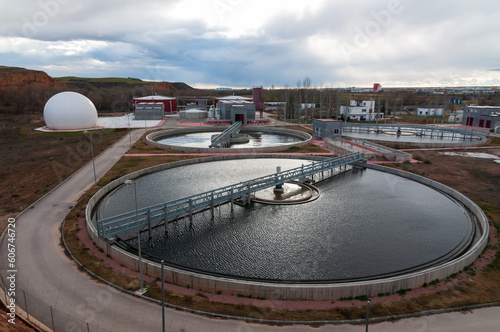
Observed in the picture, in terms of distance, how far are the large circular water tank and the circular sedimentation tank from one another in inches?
678

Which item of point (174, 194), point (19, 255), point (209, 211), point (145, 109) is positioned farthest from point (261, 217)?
point (145, 109)

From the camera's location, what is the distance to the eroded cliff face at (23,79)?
4806 inches

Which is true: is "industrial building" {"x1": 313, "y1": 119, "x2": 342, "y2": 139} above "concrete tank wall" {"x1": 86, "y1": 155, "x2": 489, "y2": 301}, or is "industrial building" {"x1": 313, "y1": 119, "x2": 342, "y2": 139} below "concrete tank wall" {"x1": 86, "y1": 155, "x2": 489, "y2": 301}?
above

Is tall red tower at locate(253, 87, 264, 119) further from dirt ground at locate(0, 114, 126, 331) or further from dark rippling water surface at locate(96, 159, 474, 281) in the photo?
dark rippling water surface at locate(96, 159, 474, 281)

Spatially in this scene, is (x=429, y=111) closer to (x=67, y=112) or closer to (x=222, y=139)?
(x=222, y=139)

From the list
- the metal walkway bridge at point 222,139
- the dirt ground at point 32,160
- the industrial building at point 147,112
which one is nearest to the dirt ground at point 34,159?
the dirt ground at point 32,160

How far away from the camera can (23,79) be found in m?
128

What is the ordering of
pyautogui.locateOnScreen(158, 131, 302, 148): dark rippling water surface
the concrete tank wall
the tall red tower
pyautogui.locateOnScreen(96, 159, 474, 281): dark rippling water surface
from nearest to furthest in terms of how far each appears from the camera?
the concrete tank wall < pyautogui.locateOnScreen(96, 159, 474, 281): dark rippling water surface < pyautogui.locateOnScreen(158, 131, 302, 148): dark rippling water surface < the tall red tower

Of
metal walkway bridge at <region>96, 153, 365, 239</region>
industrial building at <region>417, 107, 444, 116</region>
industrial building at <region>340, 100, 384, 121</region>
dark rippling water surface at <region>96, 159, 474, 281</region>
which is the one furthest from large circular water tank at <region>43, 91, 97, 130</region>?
industrial building at <region>417, 107, 444, 116</region>

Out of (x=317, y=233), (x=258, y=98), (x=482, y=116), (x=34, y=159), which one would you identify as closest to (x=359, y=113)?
(x=482, y=116)

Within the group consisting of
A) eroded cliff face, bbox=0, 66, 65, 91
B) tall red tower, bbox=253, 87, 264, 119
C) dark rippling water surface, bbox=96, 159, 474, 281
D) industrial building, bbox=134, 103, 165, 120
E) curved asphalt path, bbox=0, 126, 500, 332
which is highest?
eroded cliff face, bbox=0, 66, 65, 91

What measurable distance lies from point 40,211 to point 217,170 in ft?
60.1

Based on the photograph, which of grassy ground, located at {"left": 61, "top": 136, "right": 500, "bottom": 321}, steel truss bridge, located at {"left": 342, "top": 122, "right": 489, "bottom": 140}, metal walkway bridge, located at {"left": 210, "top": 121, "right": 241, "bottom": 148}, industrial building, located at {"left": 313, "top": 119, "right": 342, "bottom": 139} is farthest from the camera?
steel truss bridge, located at {"left": 342, "top": 122, "right": 489, "bottom": 140}

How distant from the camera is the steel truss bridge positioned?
207ft
